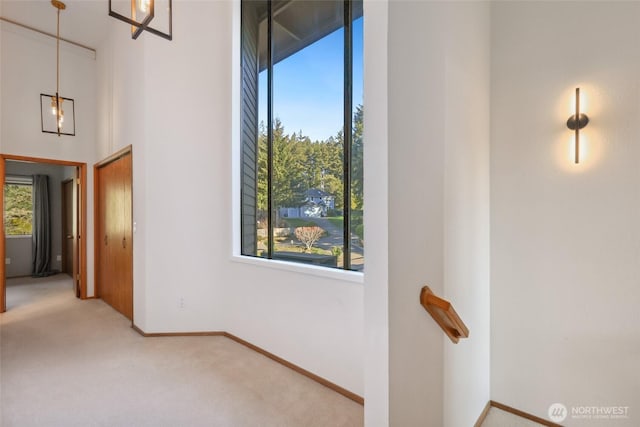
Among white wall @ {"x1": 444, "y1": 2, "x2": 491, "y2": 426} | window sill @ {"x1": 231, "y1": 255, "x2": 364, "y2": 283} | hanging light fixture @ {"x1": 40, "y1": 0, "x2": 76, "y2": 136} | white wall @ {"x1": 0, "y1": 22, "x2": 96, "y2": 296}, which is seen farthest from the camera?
hanging light fixture @ {"x1": 40, "y1": 0, "x2": 76, "y2": 136}

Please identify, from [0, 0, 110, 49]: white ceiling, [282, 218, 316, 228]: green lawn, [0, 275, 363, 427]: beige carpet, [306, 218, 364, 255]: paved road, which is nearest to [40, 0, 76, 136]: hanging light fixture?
[0, 0, 110, 49]: white ceiling

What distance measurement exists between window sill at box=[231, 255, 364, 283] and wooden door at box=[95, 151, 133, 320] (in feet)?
5.35

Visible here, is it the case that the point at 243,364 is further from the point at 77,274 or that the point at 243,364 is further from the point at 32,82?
the point at 32,82

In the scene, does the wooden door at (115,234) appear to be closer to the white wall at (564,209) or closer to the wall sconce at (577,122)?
the white wall at (564,209)

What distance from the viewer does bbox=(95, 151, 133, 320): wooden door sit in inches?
140

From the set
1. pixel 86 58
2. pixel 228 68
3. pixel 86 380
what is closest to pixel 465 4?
pixel 228 68

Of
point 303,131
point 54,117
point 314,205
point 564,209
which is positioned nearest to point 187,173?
point 303,131

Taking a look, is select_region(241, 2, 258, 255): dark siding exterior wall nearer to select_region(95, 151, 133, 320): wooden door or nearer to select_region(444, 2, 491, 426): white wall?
select_region(95, 151, 133, 320): wooden door

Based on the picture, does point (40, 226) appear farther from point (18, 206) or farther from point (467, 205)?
point (467, 205)

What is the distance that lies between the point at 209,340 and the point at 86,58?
4.68 meters

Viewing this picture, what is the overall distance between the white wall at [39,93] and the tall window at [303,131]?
10.1 feet

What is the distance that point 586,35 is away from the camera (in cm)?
167

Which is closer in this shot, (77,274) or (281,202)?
(281,202)

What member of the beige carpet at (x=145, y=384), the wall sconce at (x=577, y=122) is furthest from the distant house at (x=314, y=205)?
the wall sconce at (x=577, y=122)
